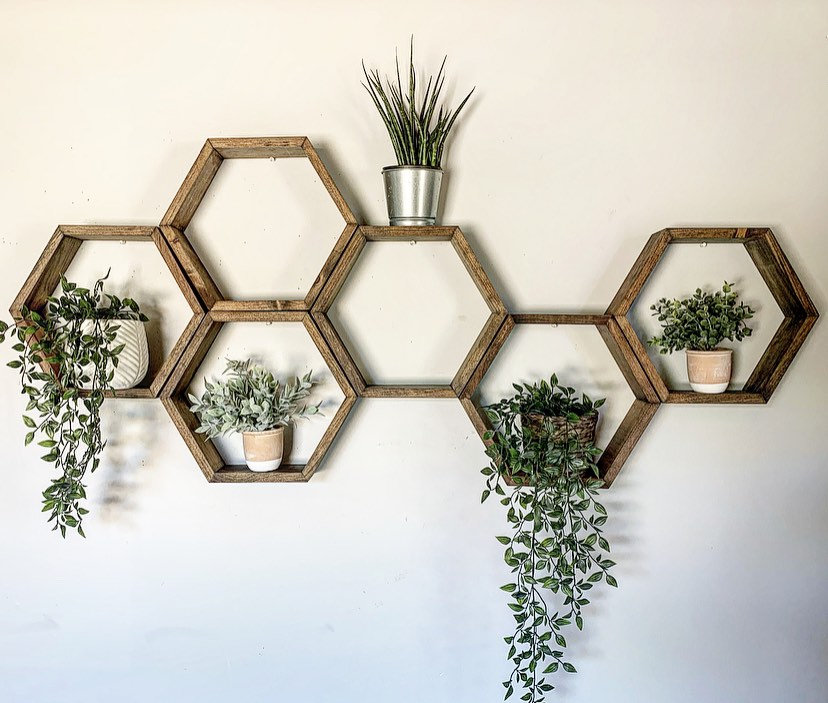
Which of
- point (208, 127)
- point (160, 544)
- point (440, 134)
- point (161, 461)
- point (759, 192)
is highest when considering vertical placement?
point (208, 127)

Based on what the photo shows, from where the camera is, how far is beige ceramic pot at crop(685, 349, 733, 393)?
1381 mm

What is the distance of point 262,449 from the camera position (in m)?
1.38

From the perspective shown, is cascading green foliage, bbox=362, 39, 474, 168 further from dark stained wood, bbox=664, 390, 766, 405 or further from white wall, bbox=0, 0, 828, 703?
dark stained wood, bbox=664, 390, 766, 405

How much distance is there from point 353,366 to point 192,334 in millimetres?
356

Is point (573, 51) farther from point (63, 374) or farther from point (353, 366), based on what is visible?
point (63, 374)

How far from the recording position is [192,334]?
1378 millimetres

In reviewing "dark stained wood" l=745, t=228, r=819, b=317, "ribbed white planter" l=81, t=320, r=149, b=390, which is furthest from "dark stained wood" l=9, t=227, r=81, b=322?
"dark stained wood" l=745, t=228, r=819, b=317

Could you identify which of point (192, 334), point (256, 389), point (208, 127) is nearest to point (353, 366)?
point (256, 389)

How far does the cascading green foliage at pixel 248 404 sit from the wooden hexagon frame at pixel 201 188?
16 cm

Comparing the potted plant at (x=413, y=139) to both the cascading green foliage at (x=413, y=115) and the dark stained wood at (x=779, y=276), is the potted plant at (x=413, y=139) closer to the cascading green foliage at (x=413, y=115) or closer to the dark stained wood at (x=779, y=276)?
the cascading green foliage at (x=413, y=115)

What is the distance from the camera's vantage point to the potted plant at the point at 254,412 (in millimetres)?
1365

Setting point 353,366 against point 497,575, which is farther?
point 497,575

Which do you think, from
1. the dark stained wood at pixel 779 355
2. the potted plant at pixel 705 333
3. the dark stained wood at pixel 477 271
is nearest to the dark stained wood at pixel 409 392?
the dark stained wood at pixel 477 271

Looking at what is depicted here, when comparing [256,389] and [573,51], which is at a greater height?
[573,51]
